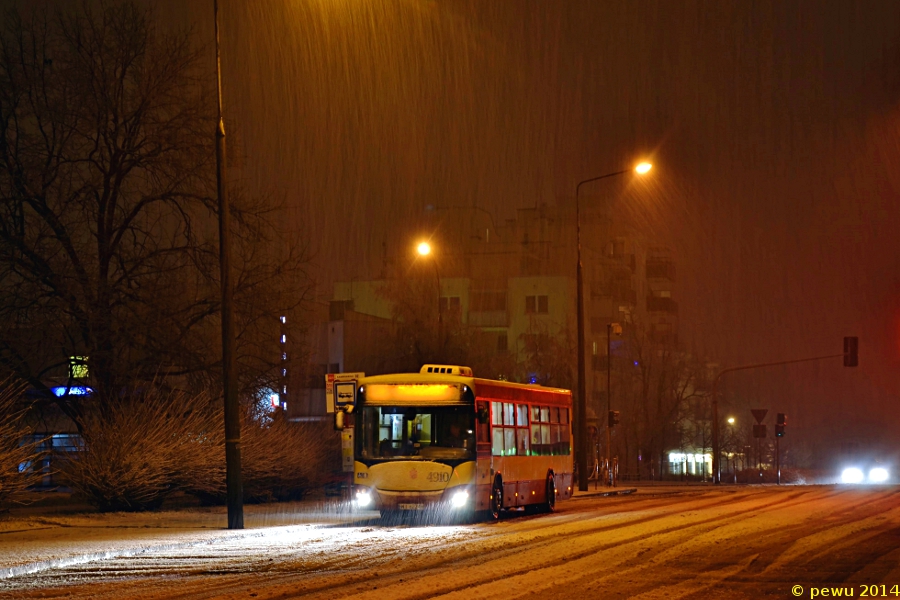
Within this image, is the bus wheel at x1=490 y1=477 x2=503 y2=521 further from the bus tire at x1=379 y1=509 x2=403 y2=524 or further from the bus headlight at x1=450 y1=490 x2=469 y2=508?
the bus tire at x1=379 y1=509 x2=403 y2=524

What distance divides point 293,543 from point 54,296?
1319 centimetres

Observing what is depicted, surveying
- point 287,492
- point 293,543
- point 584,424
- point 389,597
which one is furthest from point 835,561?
point 584,424

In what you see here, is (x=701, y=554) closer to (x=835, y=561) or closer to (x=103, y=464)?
(x=835, y=561)

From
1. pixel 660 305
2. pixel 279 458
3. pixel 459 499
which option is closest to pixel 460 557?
pixel 459 499

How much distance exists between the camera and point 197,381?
29.3m

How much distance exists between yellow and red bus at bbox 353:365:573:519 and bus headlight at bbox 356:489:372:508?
0.07ft

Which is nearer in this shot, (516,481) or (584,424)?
(516,481)

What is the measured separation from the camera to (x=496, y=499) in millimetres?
23828

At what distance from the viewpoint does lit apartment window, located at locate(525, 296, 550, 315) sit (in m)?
93.4

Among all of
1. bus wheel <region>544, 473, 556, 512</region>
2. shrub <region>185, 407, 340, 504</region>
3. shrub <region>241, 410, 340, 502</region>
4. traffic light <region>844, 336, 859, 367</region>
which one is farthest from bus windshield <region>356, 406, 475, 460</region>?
traffic light <region>844, 336, 859, 367</region>

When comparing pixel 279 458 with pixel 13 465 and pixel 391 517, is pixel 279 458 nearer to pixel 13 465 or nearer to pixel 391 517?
pixel 391 517

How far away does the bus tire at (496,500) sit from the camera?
77.4ft

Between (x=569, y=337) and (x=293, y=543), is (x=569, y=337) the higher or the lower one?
the higher one

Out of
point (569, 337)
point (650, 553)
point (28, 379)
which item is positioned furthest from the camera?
point (569, 337)
